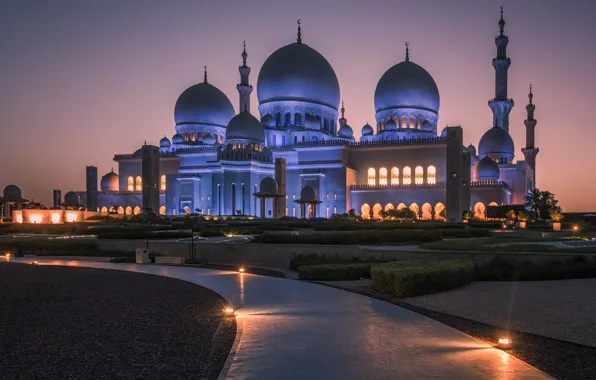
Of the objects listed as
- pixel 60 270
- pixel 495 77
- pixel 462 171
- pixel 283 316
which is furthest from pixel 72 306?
pixel 495 77

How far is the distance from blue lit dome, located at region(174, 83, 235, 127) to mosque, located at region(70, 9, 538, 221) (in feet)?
0.45

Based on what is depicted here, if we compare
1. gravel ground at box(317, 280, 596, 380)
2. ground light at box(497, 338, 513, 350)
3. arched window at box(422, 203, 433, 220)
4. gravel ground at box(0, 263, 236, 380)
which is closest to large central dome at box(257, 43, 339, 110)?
arched window at box(422, 203, 433, 220)

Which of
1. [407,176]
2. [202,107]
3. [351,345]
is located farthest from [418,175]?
[351,345]

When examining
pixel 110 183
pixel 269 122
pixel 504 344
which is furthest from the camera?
pixel 110 183

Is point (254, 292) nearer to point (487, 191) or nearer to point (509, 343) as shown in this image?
point (509, 343)

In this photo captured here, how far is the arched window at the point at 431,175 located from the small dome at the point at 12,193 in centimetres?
Answer: 4604

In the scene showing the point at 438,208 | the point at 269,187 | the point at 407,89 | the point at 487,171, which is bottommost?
the point at 438,208

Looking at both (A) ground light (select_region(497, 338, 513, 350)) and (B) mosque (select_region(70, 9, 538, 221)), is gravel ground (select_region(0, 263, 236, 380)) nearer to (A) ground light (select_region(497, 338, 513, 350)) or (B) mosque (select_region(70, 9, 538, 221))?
(A) ground light (select_region(497, 338, 513, 350))

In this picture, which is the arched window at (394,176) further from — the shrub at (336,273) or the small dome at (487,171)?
the shrub at (336,273)

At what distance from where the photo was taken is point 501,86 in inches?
2741

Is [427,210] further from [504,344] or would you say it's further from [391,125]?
[504,344]

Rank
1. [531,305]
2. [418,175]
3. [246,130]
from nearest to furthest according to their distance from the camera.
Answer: [531,305]
[418,175]
[246,130]

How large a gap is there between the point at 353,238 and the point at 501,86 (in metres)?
56.4

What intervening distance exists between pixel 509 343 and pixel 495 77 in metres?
68.8
